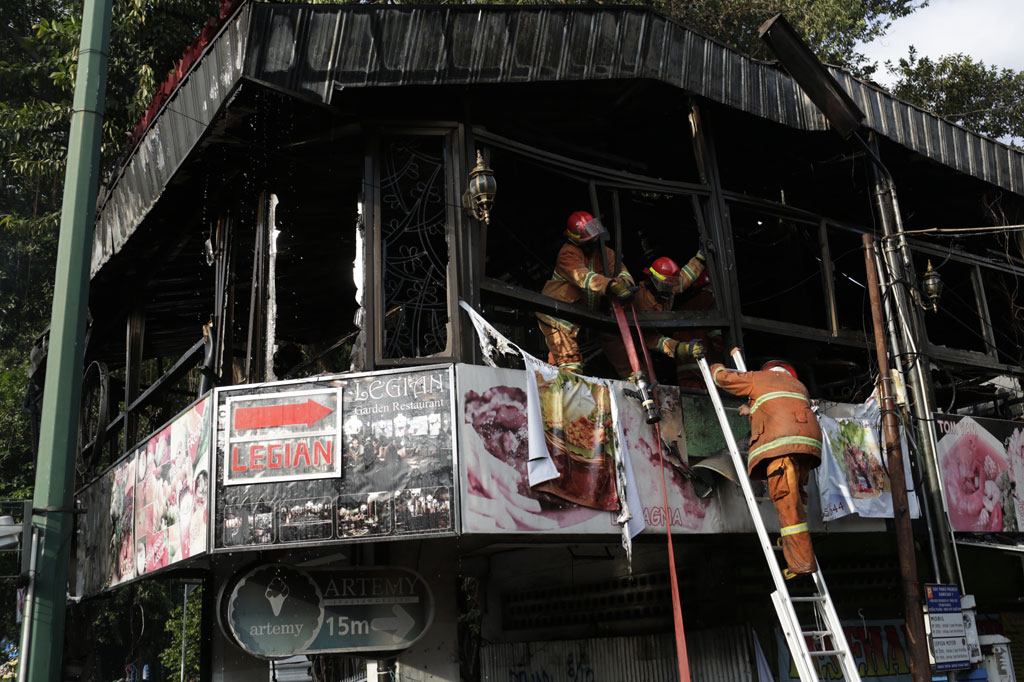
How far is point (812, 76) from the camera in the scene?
11688mm

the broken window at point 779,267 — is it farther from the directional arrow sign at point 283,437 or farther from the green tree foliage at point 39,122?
the green tree foliage at point 39,122

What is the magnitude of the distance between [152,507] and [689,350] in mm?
5721

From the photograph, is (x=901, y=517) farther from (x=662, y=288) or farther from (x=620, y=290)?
(x=620, y=290)

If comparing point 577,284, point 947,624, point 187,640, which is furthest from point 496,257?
point 187,640

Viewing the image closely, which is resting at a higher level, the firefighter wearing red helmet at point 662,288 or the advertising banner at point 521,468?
the firefighter wearing red helmet at point 662,288

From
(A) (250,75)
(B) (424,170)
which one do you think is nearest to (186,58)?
(A) (250,75)

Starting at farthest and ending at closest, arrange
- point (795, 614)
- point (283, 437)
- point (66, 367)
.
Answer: point (795, 614)
point (283, 437)
point (66, 367)

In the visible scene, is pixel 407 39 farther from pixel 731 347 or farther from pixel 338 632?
pixel 338 632

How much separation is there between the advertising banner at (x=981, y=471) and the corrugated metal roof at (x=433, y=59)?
13.5ft

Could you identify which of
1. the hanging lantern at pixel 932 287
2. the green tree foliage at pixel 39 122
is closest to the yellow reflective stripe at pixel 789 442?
the hanging lantern at pixel 932 287

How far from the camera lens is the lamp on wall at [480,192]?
962 cm

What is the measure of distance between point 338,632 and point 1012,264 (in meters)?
11.6

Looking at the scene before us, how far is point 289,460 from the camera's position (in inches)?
347

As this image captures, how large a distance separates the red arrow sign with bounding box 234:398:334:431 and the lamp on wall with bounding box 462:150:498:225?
7.82ft
